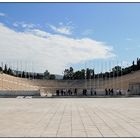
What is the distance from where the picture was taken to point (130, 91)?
62.2 m

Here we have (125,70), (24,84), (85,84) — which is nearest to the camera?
(24,84)

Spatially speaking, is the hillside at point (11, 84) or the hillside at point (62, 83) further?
the hillside at point (62, 83)

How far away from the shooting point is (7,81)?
8919 centimetres

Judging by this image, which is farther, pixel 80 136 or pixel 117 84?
pixel 117 84

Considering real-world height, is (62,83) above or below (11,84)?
above

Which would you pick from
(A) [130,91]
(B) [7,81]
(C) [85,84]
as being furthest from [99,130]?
(C) [85,84]

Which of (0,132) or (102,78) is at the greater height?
(102,78)

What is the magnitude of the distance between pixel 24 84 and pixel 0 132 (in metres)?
83.8

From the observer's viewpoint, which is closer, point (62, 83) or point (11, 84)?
point (11, 84)

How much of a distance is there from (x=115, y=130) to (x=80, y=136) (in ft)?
5.90

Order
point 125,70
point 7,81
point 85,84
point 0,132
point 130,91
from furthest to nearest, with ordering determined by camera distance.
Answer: point 125,70, point 85,84, point 7,81, point 130,91, point 0,132

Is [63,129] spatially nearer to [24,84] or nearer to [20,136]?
[20,136]

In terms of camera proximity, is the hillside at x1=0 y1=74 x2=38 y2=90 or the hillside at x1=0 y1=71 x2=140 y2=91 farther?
the hillside at x1=0 y1=71 x2=140 y2=91

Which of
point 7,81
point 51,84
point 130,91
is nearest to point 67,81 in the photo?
point 51,84
